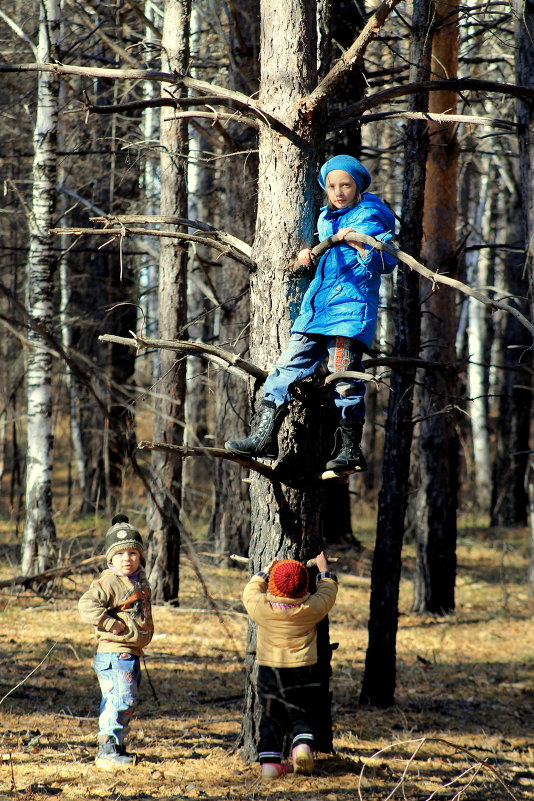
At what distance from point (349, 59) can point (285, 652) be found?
11.1 ft

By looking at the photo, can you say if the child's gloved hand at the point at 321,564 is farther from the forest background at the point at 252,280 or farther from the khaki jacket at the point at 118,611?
the khaki jacket at the point at 118,611

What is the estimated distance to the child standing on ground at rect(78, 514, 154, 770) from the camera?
16.3 ft

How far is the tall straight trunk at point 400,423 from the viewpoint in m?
6.83

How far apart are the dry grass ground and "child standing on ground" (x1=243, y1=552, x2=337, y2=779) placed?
0.18 metres

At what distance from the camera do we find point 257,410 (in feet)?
16.1

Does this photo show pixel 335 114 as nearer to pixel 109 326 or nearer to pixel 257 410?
pixel 257 410

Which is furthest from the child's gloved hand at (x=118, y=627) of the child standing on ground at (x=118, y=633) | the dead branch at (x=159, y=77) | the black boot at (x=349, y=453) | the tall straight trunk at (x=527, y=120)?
the dead branch at (x=159, y=77)

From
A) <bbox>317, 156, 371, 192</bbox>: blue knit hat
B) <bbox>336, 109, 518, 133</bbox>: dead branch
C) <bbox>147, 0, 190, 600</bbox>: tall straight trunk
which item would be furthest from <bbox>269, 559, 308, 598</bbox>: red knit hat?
<bbox>147, 0, 190, 600</bbox>: tall straight trunk

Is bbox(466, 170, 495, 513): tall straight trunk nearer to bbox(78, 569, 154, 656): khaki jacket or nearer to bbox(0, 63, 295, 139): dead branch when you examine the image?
bbox(0, 63, 295, 139): dead branch

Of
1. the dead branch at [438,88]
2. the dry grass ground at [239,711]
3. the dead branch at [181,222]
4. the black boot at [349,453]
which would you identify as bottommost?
the dry grass ground at [239,711]

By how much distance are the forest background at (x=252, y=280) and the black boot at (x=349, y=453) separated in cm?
30

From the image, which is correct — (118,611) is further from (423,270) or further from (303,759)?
(423,270)

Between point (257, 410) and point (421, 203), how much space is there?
2.86m

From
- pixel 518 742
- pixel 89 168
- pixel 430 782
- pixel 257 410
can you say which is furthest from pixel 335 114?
pixel 89 168
